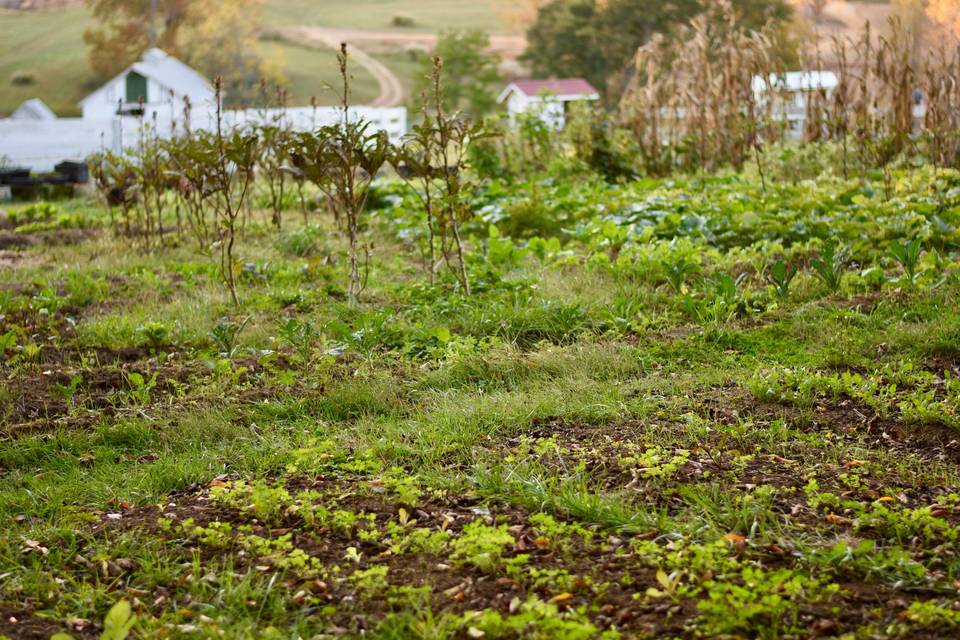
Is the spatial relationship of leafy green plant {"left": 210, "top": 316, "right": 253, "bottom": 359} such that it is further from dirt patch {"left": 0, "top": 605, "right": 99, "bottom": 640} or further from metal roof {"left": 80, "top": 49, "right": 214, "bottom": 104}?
metal roof {"left": 80, "top": 49, "right": 214, "bottom": 104}

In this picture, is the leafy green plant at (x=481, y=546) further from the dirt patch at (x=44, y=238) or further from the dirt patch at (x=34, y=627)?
the dirt patch at (x=44, y=238)

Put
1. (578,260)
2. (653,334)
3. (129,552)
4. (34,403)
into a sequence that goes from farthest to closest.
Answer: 1. (578,260)
2. (653,334)
3. (34,403)
4. (129,552)

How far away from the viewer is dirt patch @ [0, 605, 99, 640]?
2.28 m

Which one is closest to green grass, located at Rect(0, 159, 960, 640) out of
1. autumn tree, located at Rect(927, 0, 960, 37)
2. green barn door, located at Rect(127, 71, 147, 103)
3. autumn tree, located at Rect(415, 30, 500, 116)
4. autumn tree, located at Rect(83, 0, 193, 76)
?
autumn tree, located at Rect(927, 0, 960, 37)

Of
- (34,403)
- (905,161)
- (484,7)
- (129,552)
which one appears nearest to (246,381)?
(34,403)

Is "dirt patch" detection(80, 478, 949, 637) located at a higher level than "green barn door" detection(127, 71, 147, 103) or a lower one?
lower

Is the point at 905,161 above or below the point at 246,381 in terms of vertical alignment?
above

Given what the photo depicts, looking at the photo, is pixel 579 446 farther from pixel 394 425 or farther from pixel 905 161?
pixel 905 161

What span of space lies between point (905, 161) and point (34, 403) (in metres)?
7.51

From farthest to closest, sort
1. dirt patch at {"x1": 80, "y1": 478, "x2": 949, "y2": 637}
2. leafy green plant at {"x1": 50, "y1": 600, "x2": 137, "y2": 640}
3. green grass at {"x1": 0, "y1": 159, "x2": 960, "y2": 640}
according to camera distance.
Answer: green grass at {"x1": 0, "y1": 159, "x2": 960, "y2": 640} → dirt patch at {"x1": 80, "y1": 478, "x2": 949, "y2": 637} → leafy green plant at {"x1": 50, "y1": 600, "x2": 137, "y2": 640}

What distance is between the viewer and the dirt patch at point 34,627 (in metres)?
2.28

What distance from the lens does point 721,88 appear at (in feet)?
33.6

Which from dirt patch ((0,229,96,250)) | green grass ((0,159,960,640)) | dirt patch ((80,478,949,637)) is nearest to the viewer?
dirt patch ((80,478,949,637))

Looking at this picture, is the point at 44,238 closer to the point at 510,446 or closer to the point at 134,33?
the point at 510,446
